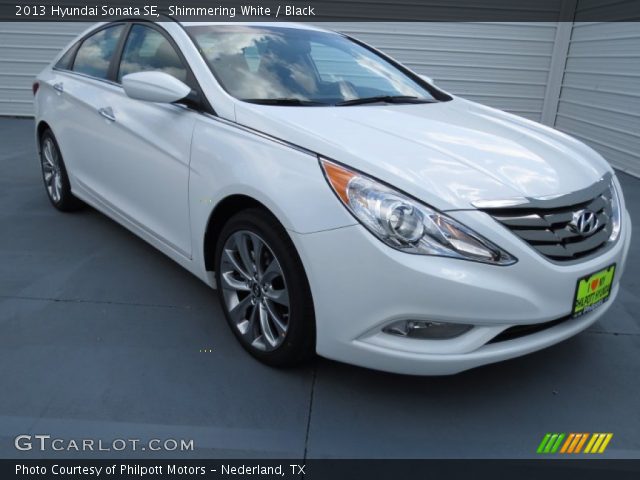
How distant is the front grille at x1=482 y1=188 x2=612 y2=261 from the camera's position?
1.88m

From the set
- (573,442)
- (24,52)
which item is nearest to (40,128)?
(573,442)

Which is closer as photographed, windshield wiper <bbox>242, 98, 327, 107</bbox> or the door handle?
windshield wiper <bbox>242, 98, 327, 107</bbox>

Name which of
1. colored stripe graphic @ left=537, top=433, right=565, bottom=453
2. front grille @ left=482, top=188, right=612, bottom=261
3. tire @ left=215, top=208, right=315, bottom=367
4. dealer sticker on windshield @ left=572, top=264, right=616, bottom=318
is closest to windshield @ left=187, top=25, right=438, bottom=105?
tire @ left=215, top=208, right=315, bottom=367

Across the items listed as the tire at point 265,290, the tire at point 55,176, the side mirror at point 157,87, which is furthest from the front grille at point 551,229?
the tire at point 55,176

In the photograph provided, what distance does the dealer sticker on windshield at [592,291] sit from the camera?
78.1 inches

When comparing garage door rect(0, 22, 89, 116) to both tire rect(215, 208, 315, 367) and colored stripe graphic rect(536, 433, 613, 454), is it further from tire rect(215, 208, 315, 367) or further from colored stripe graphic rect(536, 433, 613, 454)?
colored stripe graphic rect(536, 433, 613, 454)

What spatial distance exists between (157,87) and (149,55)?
71 cm

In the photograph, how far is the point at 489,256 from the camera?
5.96 ft

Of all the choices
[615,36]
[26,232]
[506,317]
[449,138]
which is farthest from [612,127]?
[26,232]

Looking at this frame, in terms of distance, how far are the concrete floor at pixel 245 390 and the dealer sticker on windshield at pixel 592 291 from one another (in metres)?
0.43

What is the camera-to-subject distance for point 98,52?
363 cm

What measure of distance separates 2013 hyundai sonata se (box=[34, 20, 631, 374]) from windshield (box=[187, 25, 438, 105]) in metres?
0.01

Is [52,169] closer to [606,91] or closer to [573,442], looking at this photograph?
[573,442]

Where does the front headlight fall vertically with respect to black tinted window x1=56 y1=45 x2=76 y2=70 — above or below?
below
